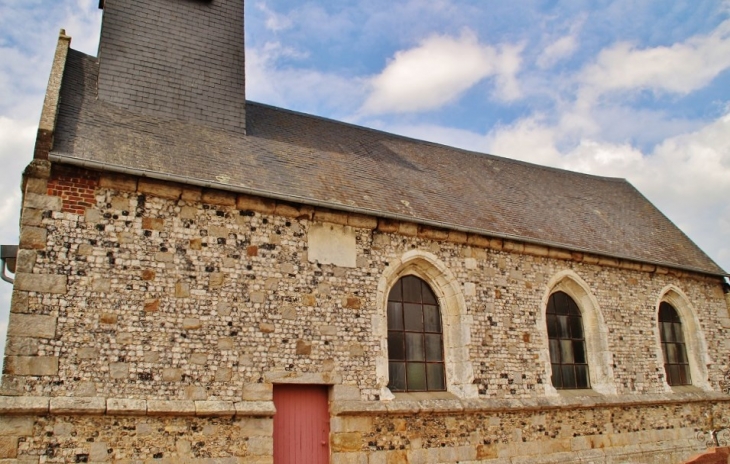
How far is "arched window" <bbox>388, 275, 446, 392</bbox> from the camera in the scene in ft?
31.9

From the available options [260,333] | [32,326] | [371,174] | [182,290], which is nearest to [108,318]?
[32,326]

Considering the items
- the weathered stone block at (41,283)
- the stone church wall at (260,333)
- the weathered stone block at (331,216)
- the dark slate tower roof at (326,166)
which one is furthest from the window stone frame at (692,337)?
the weathered stone block at (41,283)

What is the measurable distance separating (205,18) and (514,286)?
7.44 m

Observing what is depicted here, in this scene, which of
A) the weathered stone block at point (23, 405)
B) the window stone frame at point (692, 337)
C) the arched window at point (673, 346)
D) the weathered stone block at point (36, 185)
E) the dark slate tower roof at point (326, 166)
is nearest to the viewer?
the weathered stone block at point (23, 405)

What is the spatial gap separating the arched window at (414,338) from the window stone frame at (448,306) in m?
0.11

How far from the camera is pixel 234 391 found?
7.92 metres

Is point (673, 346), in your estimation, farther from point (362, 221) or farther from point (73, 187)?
point (73, 187)

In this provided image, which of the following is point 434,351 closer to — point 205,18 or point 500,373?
point 500,373

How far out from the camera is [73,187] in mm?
7770

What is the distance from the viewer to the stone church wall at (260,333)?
7.19 m

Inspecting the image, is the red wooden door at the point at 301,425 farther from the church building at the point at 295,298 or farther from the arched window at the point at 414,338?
the arched window at the point at 414,338

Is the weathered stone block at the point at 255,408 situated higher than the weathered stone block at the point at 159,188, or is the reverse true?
the weathered stone block at the point at 159,188

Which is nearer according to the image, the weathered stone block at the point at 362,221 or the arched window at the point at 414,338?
the weathered stone block at the point at 362,221

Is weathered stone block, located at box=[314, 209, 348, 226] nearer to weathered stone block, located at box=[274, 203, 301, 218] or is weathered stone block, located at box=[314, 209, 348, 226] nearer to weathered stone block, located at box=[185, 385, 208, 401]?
weathered stone block, located at box=[274, 203, 301, 218]
